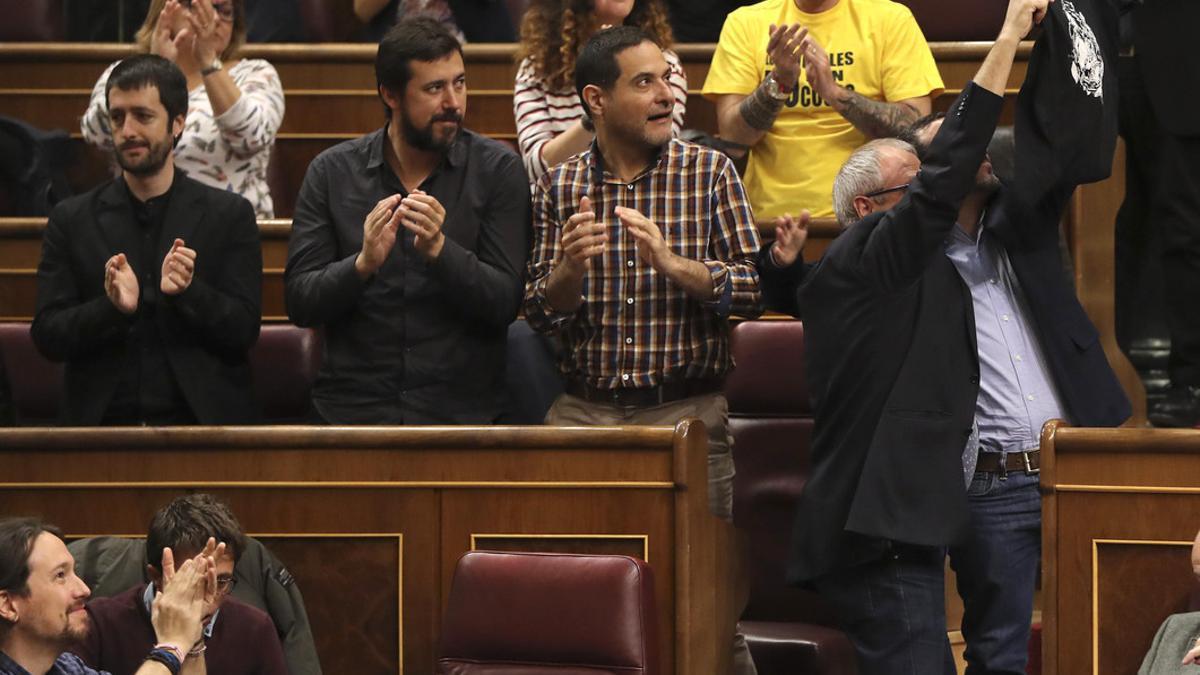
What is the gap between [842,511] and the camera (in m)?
2.77

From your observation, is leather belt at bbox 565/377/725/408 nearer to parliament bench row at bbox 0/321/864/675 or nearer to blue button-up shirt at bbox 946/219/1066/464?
parliament bench row at bbox 0/321/864/675

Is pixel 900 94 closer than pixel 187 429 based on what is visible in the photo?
No

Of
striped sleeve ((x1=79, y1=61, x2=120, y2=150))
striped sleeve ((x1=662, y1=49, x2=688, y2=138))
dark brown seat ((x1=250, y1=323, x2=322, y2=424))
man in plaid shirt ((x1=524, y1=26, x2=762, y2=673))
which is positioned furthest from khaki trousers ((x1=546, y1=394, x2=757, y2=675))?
striped sleeve ((x1=79, y1=61, x2=120, y2=150))

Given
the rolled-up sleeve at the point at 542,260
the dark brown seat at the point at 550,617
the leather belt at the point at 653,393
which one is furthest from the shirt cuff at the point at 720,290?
the dark brown seat at the point at 550,617

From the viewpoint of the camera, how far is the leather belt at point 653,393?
312cm

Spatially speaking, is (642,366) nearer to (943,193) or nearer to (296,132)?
(943,193)

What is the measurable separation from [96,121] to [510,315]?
4.17ft

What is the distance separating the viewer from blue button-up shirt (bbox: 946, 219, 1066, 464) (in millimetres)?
2791

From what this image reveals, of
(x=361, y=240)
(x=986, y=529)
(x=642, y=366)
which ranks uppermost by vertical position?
(x=361, y=240)

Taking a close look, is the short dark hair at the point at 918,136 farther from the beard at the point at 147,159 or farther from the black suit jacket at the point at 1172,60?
the beard at the point at 147,159

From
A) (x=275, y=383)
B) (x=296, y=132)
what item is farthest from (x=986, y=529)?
(x=296, y=132)

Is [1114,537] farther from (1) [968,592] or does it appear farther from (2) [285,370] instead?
(2) [285,370]

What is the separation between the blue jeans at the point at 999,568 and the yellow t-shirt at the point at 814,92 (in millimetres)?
1033

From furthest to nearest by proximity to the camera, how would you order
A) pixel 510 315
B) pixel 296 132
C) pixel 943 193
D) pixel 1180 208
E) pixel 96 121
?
pixel 296 132 → pixel 96 121 → pixel 1180 208 → pixel 510 315 → pixel 943 193
